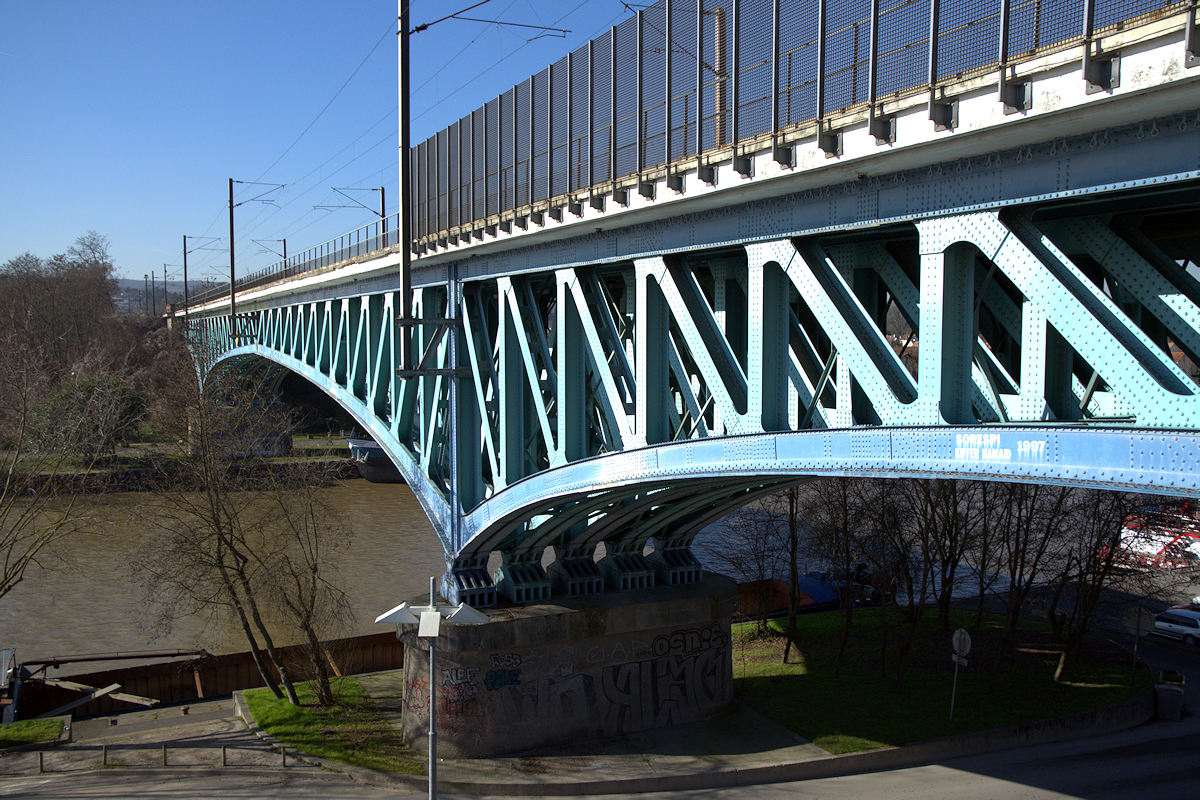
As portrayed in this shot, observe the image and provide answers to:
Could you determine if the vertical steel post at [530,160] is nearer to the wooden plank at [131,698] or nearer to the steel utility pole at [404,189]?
the steel utility pole at [404,189]

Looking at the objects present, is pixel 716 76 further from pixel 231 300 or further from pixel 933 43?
pixel 231 300

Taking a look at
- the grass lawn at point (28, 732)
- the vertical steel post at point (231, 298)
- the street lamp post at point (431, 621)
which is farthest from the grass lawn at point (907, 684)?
the vertical steel post at point (231, 298)

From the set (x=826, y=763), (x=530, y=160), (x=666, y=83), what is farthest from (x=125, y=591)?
(x=666, y=83)

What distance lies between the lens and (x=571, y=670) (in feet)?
52.0

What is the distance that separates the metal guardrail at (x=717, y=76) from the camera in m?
7.17

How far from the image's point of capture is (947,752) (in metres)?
16.6

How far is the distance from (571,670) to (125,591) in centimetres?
1632

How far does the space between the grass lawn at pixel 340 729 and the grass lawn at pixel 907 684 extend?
6.55 meters

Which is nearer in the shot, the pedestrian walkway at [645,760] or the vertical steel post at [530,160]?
the vertical steel post at [530,160]

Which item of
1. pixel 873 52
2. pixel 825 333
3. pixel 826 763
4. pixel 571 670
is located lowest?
pixel 826 763

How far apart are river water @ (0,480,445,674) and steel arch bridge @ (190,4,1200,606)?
3.85 m

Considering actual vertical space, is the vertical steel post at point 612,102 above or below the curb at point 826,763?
above

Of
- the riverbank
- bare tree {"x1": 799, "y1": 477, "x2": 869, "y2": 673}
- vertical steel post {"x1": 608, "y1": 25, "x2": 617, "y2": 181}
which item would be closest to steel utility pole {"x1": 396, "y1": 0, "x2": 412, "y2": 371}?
vertical steel post {"x1": 608, "y1": 25, "x2": 617, "y2": 181}

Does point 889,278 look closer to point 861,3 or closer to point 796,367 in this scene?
point 796,367
